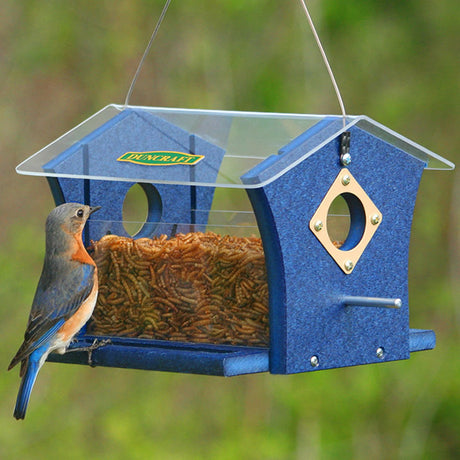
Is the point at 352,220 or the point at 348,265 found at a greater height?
the point at 352,220

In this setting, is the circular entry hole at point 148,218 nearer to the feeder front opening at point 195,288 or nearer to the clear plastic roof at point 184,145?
the feeder front opening at point 195,288

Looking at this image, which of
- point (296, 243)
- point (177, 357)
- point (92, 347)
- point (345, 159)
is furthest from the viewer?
point (92, 347)

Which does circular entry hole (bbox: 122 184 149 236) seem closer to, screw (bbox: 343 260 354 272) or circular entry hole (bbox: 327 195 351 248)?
circular entry hole (bbox: 327 195 351 248)

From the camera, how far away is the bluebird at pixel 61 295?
3.92 meters

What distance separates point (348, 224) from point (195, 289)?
678 mm

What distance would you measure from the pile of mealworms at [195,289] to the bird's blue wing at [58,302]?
0.55ft

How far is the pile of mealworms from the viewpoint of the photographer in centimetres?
374

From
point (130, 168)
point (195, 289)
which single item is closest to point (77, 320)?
point (195, 289)

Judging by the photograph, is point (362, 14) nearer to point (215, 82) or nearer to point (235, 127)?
point (215, 82)

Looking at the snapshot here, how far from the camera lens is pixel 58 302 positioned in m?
3.94

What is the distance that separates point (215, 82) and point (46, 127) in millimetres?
1475

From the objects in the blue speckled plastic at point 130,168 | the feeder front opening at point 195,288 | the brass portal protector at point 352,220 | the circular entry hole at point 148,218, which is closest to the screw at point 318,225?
the brass portal protector at point 352,220

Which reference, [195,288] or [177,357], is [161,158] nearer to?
[195,288]

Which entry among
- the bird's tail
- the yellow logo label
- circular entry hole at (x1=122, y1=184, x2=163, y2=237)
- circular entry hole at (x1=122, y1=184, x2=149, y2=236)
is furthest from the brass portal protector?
circular entry hole at (x1=122, y1=184, x2=149, y2=236)
